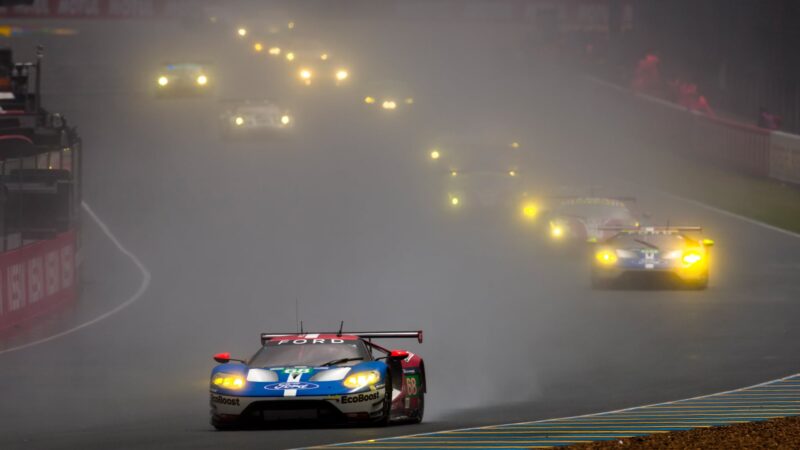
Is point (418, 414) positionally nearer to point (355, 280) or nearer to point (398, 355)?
point (398, 355)

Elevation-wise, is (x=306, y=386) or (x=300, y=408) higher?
(x=306, y=386)

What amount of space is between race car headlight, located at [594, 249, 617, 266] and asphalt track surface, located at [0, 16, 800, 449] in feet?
2.20

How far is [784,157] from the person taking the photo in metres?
40.6

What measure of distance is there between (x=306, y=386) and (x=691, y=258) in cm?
1554

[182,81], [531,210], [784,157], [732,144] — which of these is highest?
[182,81]

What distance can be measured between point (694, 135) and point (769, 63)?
8342 millimetres

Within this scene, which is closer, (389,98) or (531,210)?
(531,210)

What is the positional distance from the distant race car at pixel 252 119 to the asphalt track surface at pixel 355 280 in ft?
2.24

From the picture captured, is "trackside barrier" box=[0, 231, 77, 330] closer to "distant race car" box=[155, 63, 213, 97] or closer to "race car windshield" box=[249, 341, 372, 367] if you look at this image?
"race car windshield" box=[249, 341, 372, 367]

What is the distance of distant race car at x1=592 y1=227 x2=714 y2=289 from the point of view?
29281 mm

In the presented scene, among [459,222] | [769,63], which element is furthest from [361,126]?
[459,222]

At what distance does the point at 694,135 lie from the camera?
49.1 m

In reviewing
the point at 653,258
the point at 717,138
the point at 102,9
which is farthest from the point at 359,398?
the point at 102,9

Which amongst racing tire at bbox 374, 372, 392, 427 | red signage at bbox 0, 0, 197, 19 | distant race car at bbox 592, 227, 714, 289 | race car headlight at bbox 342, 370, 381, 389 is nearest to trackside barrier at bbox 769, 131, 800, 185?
distant race car at bbox 592, 227, 714, 289
